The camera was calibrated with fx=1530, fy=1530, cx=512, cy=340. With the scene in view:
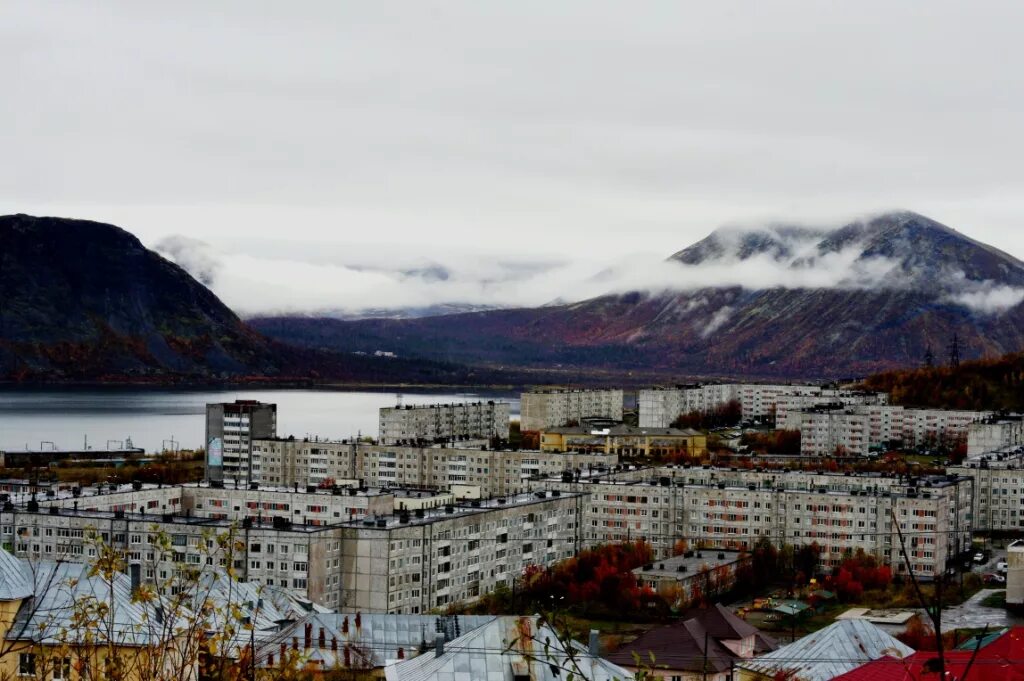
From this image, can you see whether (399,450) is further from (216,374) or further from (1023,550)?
(216,374)

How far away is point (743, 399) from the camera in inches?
2881

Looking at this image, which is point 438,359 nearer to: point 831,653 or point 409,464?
point 409,464

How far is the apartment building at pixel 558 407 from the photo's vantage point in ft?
213


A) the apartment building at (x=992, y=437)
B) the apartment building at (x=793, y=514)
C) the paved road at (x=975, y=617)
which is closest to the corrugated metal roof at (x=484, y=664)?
the paved road at (x=975, y=617)

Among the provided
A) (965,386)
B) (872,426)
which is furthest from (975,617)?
(965,386)

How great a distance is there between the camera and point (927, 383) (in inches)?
2694

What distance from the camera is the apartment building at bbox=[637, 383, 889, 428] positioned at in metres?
A: 64.0

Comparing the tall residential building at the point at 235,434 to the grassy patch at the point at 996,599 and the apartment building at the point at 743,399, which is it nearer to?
the apartment building at the point at 743,399

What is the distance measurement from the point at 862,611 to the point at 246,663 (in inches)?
775

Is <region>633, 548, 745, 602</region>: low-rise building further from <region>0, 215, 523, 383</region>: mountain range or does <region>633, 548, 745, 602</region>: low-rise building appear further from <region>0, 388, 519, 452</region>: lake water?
<region>0, 215, 523, 383</region>: mountain range

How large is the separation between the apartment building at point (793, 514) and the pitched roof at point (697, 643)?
11476 millimetres

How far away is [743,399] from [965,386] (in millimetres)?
10839

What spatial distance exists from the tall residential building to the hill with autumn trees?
30.4 metres

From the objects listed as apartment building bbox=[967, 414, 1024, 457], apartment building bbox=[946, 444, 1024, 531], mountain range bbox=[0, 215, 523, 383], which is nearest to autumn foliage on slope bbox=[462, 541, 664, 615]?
apartment building bbox=[946, 444, 1024, 531]
